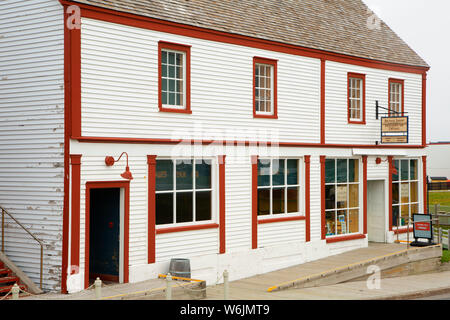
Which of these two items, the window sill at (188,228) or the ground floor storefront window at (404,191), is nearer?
the window sill at (188,228)

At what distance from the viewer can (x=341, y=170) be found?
74.5ft

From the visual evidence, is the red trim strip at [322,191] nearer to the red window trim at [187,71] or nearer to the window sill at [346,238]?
the window sill at [346,238]

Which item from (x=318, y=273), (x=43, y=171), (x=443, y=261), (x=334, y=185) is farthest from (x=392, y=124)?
(x=43, y=171)

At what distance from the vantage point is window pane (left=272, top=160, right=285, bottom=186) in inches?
787

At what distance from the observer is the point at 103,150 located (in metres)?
15.0

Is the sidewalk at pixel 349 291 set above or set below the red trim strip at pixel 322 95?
below

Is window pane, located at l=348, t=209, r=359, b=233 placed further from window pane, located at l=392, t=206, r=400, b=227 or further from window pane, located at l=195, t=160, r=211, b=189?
window pane, located at l=195, t=160, r=211, b=189

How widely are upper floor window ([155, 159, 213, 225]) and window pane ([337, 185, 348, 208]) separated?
6.57m

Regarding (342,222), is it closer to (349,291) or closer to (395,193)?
(395,193)

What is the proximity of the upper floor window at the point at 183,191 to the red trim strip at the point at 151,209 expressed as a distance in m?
0.29

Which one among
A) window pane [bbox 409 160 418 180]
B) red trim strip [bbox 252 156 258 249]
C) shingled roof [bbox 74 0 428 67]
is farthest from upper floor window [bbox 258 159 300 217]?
window pane [bbox 409 160 418 180]

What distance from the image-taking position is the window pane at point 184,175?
16922mm

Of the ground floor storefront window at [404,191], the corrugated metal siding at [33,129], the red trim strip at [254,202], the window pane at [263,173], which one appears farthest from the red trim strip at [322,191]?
the corrugated metal siding at [33,129]

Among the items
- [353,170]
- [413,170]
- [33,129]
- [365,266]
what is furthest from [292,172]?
[33,129]
